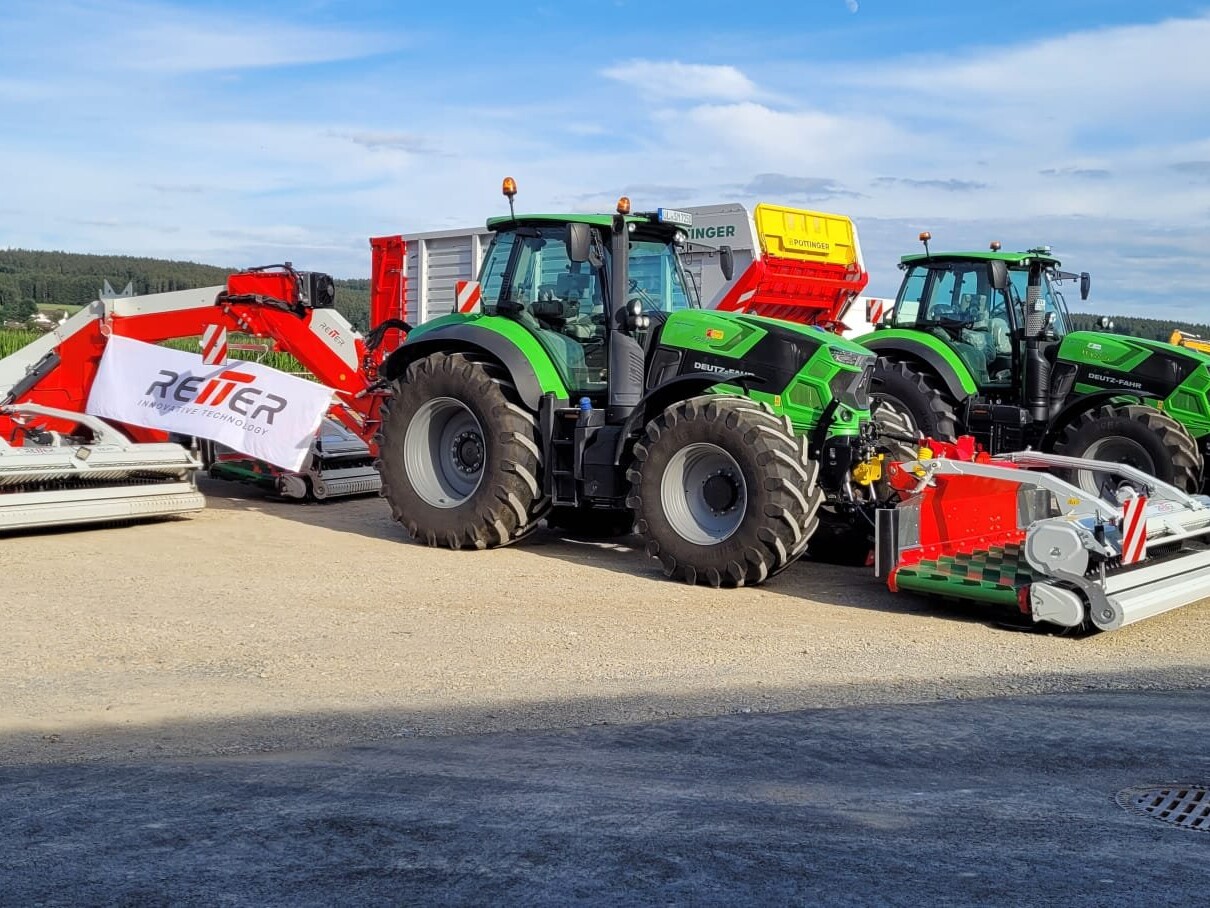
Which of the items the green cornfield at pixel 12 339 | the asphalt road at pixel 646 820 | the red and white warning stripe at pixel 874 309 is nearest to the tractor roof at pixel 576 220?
the asphalt road at pixel 646 820

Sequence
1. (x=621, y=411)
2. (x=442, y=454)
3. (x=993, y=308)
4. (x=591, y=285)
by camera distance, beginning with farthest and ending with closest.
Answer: (x=993, y=308), (x=442, y=454), (x=591, y=285), (x=621, y=411)

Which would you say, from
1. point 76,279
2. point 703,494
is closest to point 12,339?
point 76,279

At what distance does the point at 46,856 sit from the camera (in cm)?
366

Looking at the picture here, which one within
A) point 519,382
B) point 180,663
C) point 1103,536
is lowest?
point 180,663

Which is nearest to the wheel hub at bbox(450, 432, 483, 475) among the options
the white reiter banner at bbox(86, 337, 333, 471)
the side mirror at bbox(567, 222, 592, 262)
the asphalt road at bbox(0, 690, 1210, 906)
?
the white reiter banner at bbox(86, 337, 333, 471)

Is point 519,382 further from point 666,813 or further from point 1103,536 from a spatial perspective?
point 666,813

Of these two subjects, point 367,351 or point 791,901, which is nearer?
point 791,901

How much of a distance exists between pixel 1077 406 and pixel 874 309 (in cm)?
738

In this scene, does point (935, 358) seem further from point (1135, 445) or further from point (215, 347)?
point (215, 347)

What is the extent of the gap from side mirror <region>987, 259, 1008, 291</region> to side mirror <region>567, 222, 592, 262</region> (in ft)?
14.7

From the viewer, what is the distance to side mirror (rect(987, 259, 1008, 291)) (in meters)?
11.5

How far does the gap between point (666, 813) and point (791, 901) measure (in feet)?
2.54

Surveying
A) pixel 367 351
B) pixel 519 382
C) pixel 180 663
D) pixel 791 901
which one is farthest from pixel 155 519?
pixel 791 901

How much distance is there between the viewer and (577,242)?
8.78 metres
